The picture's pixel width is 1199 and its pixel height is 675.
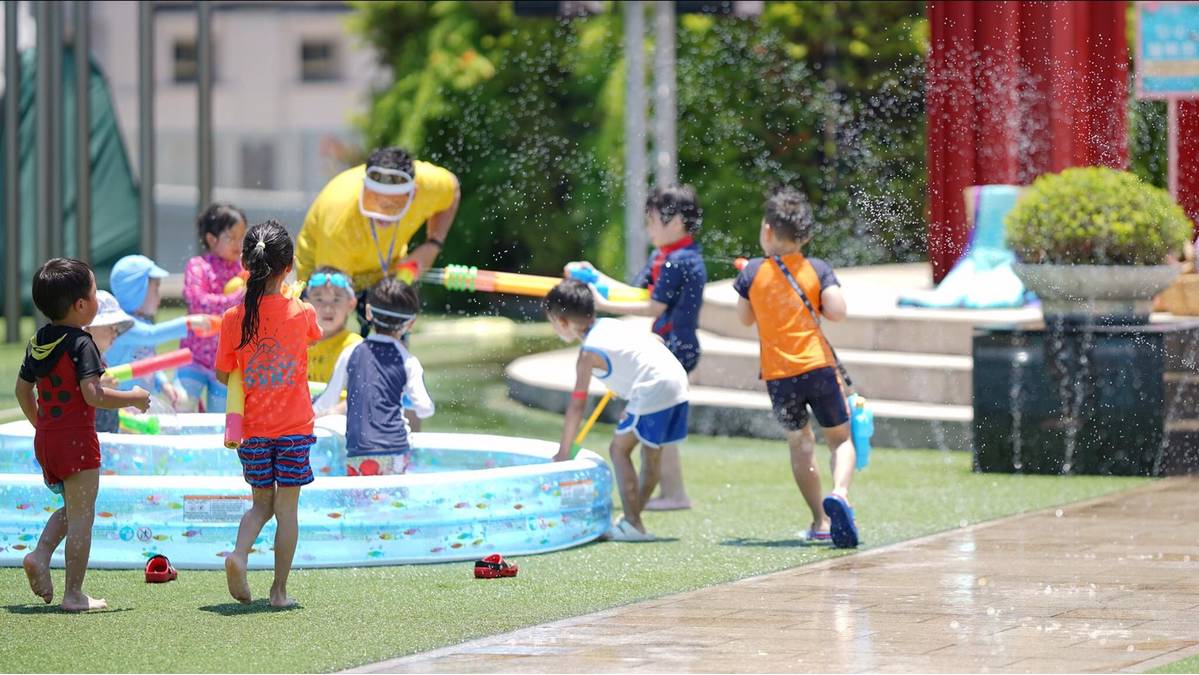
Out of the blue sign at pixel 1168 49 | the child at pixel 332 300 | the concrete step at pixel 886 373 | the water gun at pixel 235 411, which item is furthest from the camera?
the blue sign at pixel 1168 49

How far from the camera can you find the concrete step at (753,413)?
11297mm

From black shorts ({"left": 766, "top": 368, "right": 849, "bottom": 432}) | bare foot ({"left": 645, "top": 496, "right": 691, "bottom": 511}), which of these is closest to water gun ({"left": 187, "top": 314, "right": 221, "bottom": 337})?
bare foot ({"left": 645, "top": 496, "right": 691, "bottom": 511})

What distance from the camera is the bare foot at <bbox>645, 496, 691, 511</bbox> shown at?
30.7 feet

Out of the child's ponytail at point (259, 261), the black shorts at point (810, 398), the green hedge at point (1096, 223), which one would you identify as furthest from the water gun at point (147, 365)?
the green hedge at point (1096, 223)

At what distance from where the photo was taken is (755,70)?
2180 cm

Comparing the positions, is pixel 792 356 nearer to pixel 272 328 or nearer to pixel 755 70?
pixel 272 328

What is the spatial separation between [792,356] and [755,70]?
45.6 ft

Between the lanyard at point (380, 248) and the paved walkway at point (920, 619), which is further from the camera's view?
the lanyard at point (380, 248)

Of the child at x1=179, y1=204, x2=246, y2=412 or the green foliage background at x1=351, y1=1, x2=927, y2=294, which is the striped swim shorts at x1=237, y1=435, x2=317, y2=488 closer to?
the child at x1=179, y1=204, x2=246, y2=412

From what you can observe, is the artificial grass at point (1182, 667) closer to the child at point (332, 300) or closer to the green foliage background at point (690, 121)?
the child at point (332, 300)

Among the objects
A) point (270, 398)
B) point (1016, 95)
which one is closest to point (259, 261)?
point (270, 398)

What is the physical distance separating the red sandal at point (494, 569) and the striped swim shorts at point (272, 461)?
2.91 ft

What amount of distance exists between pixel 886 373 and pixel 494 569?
5.16 metres

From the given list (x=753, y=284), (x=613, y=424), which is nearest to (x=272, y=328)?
(x=753, y=284)
